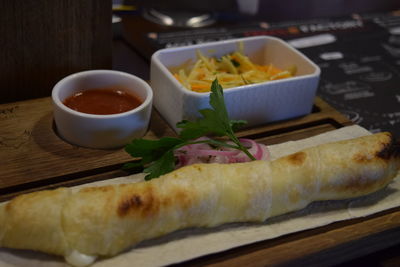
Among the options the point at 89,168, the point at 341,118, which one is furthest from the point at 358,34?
the point at 89,168

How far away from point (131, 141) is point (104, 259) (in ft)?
1.94

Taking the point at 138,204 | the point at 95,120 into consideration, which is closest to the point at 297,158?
the point at 138,204

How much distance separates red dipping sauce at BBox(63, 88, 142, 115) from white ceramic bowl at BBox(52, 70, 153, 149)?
0.09 feet

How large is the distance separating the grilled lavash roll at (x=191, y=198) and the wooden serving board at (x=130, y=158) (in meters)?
0.12

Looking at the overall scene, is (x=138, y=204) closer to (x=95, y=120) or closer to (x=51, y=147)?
(x=95, y=120)

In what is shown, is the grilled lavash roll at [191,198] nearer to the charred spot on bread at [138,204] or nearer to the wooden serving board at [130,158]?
the charred spot on bread at [138,204]

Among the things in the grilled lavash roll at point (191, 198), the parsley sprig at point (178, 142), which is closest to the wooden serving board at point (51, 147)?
the parsley sprig at point (178, 142)

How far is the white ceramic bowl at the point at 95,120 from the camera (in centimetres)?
189

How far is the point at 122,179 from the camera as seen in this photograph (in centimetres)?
183

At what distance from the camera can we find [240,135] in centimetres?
214

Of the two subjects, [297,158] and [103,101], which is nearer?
[297,158]

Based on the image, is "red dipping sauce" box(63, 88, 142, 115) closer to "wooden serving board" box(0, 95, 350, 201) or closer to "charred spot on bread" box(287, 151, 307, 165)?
"wooden serving board" box(0, 95, 350, 201)

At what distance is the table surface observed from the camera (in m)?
1.60

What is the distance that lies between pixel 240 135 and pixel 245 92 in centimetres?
18
